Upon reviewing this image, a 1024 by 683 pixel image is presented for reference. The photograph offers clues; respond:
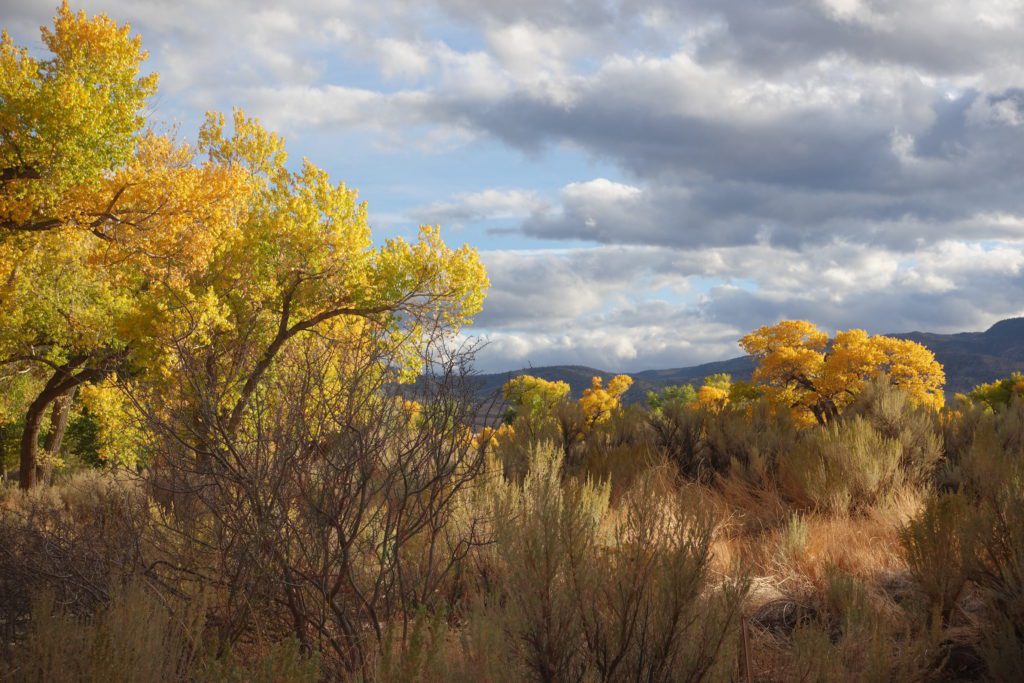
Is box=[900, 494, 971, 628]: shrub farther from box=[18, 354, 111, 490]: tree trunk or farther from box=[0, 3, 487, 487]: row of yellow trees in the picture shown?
box=[18, 354, 111, 490]: tree trunk

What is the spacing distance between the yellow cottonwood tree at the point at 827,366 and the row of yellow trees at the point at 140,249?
14.2m

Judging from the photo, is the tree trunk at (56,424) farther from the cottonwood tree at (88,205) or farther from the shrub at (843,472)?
the shrub at (843,472)

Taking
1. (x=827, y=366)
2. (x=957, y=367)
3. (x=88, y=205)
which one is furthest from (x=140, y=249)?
(x=957, y=367)

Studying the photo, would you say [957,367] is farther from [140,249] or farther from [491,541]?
[491,541]

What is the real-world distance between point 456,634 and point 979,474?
6.14 m

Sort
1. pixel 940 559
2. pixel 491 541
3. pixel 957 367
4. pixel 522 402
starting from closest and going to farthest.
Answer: pixel 940 559, pixel 491 541, pixel 522 402, pixel 957 367

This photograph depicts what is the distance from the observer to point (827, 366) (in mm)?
33562

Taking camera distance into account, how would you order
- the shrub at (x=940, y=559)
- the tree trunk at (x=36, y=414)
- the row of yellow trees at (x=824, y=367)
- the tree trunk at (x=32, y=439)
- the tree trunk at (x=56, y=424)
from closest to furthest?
the shrub at (x=940, y=559) → the tree trunk at (x=36, y=414) → the tree trunk at (x=32, y=439) → the tree trunk at (x=56, y=424) → the row of yellow trees at (x=824, y=367)

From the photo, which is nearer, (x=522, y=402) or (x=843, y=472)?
(x=843, y=472)

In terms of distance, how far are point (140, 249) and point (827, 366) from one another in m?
26.3

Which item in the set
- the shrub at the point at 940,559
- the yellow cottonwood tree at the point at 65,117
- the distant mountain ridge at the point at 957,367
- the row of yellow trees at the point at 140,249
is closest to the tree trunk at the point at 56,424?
the row of yellow trees at the point at 140,249

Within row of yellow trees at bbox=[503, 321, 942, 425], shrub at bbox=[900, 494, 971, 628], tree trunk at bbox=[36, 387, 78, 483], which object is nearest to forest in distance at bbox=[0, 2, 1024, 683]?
shrub at bbox=[900, 494, 971, 628]

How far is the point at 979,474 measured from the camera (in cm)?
867

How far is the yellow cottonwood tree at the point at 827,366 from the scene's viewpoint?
32688mm
